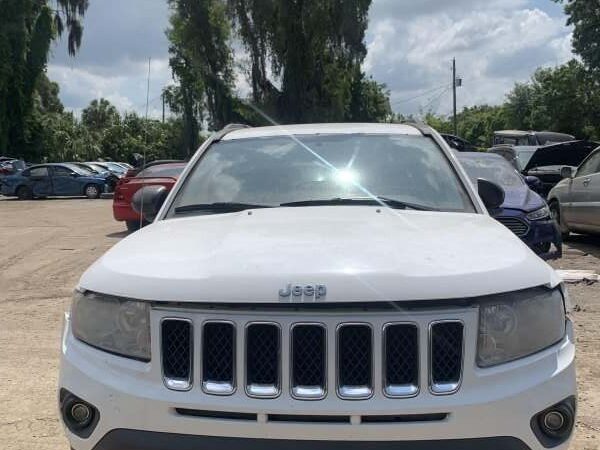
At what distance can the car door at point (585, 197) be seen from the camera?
9.34 m

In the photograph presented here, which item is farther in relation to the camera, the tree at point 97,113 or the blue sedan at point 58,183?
the tree at point 97,113

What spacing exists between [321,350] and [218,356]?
35cm

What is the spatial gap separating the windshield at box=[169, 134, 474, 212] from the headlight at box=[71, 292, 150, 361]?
1.19m

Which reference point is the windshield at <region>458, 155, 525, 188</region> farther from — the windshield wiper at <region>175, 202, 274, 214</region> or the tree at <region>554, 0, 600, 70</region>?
the tree at <region>554, 0, 600, 70</region>

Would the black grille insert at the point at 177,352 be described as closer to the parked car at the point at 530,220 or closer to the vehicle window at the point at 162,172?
the parked car at the point at 530,220

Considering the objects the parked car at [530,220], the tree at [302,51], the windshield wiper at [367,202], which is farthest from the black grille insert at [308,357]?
the tree at [302,51]

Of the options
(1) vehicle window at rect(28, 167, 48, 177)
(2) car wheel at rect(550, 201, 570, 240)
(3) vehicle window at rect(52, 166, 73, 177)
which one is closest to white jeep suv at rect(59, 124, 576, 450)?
(2) car wheel at rect(550, 201, 570, 240)

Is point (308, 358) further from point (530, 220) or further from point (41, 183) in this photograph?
point (41, 183)

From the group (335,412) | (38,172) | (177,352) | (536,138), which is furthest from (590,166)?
(38,172)

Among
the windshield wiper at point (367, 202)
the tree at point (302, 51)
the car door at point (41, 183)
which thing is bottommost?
the car door at point (41, 183)

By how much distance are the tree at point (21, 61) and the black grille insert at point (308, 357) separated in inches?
1660

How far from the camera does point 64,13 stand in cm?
4869

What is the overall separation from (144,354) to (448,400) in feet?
3.46

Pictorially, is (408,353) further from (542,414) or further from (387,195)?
(387,195)
